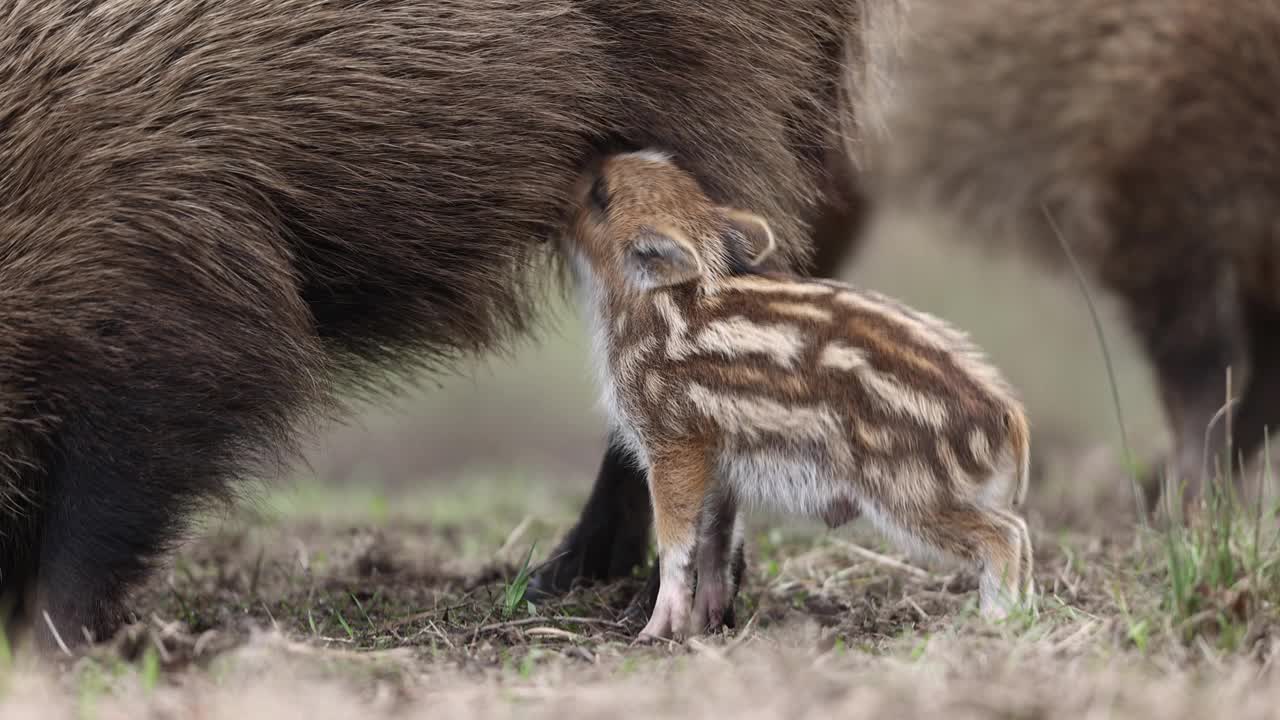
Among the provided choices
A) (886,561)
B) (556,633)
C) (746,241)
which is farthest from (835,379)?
(886,561)

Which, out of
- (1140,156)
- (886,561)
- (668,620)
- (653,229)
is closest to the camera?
(668,620)

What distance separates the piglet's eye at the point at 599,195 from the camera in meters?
3.21

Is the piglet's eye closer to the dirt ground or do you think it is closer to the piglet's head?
the piglet's head

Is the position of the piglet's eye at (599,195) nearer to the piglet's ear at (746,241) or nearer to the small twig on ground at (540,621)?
the piglet's ear at (746,241)

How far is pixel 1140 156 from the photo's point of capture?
4.91 meters

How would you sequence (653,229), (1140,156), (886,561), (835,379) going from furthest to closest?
1. (1140,156)
2. (886,561)
3. (653,229)
4. (835,379)

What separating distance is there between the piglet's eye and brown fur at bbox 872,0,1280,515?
2.01 m

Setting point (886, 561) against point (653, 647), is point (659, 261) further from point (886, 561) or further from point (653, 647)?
point (886, 561)

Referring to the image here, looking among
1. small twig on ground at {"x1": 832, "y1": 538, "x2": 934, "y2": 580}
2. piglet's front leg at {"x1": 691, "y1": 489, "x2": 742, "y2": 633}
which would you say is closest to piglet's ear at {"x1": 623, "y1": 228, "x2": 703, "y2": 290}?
Result: piglet's front leg at {"x1": 691, "y1": 489, "x2": 742, "y2": 633}

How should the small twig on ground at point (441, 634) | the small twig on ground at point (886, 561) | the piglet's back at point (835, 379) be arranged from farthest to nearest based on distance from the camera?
the small twig on ground at point (886, 561), the small twig on ground at point (441, 634), the piglet's back at point (835, 379)

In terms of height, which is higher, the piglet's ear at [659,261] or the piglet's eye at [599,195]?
the piglet's eye at [599,195]

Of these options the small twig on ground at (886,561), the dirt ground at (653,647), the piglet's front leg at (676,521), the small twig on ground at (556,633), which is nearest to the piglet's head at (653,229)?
the piglet's front leg at (676,521)

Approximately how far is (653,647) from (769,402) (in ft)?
1.65

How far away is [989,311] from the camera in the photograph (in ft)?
39.1
